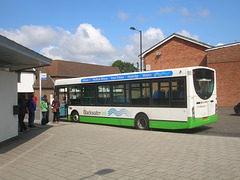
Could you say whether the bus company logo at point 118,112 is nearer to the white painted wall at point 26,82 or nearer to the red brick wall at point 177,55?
the red brick wall at point 177,55

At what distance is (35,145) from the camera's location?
333 inches

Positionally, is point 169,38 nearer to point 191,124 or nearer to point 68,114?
point 68,114

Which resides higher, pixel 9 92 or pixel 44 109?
pixel 9 92

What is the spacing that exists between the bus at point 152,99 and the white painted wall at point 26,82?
2660 cm

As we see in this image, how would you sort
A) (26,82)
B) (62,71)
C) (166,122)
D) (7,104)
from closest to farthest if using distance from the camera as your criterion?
(7,104), (166,122), (26,82), (62,71)

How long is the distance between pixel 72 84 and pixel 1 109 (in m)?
6.72

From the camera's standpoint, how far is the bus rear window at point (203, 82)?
9.91 metres

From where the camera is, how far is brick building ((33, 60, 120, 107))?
42.9m

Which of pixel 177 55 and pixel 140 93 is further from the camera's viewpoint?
pixel 177 55

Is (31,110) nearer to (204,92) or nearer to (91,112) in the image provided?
(91,112)

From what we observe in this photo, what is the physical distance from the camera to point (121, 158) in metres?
6.42

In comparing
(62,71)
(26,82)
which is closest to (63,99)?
(26,82)

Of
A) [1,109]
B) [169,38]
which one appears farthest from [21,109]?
[169,38]

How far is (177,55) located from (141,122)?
1918cm
